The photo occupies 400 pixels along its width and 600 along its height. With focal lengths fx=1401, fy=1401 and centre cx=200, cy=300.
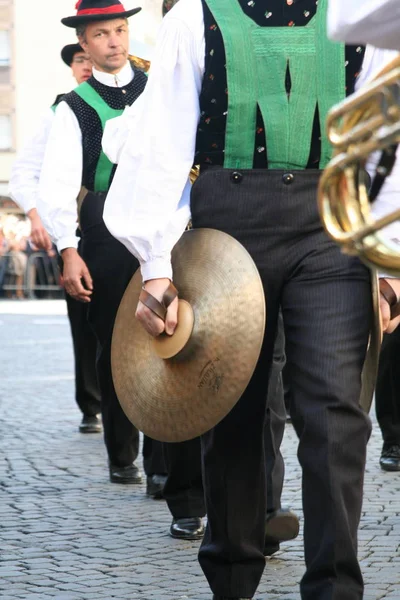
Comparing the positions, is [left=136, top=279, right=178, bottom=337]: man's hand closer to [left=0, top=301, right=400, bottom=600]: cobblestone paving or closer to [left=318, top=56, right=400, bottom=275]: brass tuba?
[left=0, top=301, right=400, bottom=600]: cobblestone paving

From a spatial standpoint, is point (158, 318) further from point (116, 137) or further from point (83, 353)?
point (83, 353)

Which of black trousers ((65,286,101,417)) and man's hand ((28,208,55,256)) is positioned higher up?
man's hand ((28,208,55,256))

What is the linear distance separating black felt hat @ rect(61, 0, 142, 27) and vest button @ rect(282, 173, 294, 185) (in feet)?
10.2

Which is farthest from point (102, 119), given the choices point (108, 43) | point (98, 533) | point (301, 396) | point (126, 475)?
point (301, 396)

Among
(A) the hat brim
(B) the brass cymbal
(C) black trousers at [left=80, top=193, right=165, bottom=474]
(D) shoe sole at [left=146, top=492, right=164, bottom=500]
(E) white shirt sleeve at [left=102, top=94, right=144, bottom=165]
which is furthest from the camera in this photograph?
(A) the hat brim

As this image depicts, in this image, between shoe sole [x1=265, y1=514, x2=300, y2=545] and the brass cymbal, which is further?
shoe sole [x1=265, y1=514, x2=300, y2=545]

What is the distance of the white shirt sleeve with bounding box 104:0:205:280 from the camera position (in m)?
3.61

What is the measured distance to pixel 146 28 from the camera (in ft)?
31.3

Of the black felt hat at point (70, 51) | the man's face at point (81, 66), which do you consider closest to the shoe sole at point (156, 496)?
the man's face at point (81, 66)

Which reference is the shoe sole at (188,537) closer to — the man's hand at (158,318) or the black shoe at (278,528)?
the black shoe at (278,528)

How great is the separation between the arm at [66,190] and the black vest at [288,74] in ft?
8.53

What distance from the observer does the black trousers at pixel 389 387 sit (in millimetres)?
6539

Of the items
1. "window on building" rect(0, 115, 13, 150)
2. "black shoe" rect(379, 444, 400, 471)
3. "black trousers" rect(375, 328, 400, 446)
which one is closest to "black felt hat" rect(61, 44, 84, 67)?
"black trousers" rect(375, 328, 400, 446)

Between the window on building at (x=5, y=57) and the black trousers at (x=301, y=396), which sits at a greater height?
the black trousers at (x=301, y=396)
